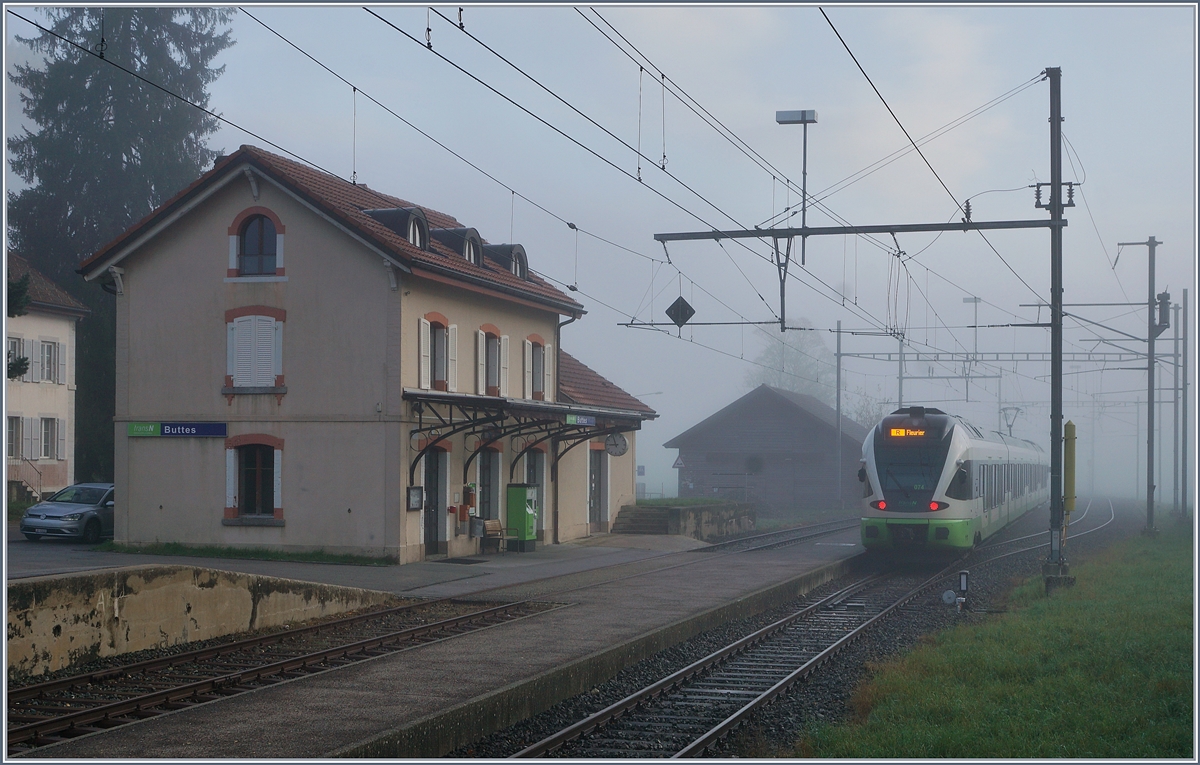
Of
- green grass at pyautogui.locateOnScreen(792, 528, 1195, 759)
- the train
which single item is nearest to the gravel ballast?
green grass at pyautogui.locateOnScreen(792, 528, 1195, 759)

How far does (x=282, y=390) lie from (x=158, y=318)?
132 inches

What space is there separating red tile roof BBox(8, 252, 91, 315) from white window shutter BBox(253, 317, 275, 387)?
16.5 m

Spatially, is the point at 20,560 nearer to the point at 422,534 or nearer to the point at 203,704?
the point at 422,534

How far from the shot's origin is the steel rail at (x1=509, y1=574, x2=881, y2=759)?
8852mm

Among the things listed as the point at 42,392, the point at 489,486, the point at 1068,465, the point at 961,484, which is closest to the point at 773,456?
the point at 489,486

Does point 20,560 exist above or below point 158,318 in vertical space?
below

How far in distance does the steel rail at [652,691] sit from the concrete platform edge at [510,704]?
60cm

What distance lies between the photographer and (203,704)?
9617 millimetres

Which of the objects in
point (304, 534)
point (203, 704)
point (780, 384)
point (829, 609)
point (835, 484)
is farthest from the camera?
point (780, 384)

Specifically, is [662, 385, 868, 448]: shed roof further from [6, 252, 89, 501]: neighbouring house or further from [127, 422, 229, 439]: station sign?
[127, 422, 229, 439]: station sign

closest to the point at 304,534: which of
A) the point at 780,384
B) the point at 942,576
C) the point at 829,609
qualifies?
the point at 829,609

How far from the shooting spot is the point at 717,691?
11562mm

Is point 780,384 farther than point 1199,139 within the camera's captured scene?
Yes

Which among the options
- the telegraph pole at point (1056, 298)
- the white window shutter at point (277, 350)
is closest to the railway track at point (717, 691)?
the telegraph pole at point (1056, 298)
